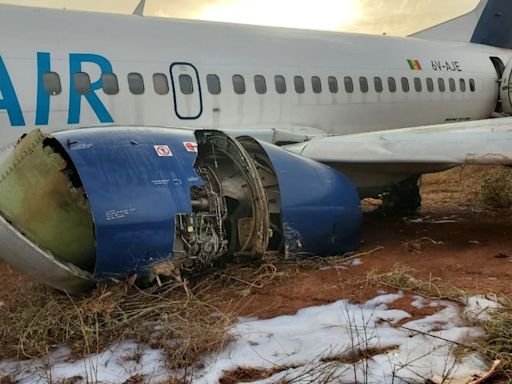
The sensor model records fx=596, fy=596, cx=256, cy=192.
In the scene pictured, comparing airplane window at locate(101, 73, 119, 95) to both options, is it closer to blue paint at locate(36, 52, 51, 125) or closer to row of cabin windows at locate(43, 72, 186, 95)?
row of cabin windows at locate(43, 72, 186, 95)

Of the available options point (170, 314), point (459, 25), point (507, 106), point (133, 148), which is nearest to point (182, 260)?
point (170, 314)

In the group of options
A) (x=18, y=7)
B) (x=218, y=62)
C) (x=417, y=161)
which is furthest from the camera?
(x=218, y=62)

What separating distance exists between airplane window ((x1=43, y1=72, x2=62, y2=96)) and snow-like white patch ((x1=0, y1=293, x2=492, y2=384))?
4708mm

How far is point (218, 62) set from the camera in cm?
930

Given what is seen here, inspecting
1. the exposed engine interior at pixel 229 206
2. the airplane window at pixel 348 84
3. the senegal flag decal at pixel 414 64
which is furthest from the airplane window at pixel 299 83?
the exposed engine interior at pixel 229 206

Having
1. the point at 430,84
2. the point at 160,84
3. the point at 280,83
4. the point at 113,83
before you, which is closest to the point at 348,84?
the point at 280,83

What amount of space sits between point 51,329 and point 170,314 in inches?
32.2

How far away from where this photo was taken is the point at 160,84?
28.2 ft

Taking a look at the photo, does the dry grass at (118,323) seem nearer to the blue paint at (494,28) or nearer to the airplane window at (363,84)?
the airplane window at (363,84)

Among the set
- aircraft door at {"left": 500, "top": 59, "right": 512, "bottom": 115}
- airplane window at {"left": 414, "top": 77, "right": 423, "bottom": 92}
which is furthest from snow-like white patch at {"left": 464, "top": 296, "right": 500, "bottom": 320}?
aircraft door at {"left": 500, "top": 59, "right": 512, "bottom": 115}

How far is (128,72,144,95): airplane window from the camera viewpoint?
8.34 metres

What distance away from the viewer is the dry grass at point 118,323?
3.79m

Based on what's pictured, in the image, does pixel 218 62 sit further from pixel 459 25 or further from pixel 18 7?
pixel 459 25

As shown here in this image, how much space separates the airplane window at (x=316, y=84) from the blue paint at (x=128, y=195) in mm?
5715
